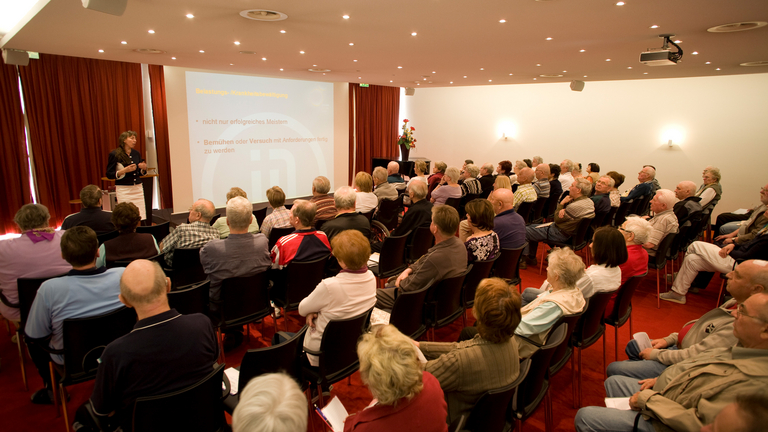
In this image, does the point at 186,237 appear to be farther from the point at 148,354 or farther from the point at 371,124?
the point at 371,124

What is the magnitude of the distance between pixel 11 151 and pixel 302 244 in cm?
665

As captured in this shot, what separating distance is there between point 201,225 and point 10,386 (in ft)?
5.75

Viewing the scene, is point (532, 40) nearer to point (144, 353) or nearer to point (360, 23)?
point (360, 23)

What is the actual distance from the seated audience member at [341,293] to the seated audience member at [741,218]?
16.0 ft

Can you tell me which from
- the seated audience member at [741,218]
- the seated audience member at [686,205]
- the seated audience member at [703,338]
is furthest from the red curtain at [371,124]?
the seated audience member at [703,338]

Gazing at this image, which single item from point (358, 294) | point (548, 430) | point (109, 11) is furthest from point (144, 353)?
point (109, 11)

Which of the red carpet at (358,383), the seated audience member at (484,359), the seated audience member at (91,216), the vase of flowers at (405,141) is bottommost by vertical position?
the red carpet at (358,383)

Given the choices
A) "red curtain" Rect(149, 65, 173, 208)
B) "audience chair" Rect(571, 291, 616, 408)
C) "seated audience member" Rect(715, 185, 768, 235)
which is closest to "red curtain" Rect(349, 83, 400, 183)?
"red curtain" Rect(149, 65, 173, 208)

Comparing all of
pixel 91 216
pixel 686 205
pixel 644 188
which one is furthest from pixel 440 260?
pixel 644 188

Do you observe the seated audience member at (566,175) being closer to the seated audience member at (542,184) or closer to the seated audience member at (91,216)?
the seated audience member at (542,184)

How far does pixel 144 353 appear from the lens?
1711 millimetres

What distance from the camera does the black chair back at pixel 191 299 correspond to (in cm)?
273

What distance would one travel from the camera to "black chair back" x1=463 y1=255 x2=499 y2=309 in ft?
11.4

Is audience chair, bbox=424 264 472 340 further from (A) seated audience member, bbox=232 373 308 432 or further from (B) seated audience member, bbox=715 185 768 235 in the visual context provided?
(B) seated audience member, bbox=715 185 768 235
